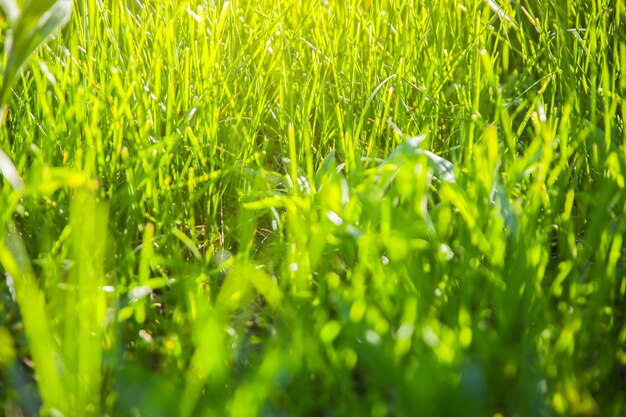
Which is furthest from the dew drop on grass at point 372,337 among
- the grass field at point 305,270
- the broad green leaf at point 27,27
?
the broad green leaf at point 27,27

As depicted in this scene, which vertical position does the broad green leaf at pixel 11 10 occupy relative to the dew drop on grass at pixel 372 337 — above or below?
above

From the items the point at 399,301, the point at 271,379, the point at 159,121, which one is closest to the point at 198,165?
the point at 159,121

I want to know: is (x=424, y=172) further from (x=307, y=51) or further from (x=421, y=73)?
(x=307, y=51)

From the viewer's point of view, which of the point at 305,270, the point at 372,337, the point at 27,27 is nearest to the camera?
the point at 372,337

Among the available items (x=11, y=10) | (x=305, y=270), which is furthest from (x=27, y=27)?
(x=305, y=270)

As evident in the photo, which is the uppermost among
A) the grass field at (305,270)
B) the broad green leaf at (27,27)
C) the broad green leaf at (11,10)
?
the broad green leaf at (11,10)

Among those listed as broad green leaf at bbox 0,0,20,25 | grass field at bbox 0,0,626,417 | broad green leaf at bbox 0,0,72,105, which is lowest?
grass field at bbox 0,0,626,417

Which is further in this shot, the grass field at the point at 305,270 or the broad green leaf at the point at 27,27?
the broad green leaf at the point at 27,27

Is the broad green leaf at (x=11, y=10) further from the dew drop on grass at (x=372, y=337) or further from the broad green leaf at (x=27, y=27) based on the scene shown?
the dew drop on grass at (x=372, y=337)

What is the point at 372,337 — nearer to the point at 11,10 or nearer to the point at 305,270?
the point at 305,270

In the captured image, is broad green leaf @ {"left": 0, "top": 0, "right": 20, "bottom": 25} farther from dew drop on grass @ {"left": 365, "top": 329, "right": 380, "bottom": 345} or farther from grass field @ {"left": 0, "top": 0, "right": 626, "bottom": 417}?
dew drop on grass @ {"left": 365, "top": 329, "right": 380, "bottom": 345}

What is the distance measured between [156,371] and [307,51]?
112cm

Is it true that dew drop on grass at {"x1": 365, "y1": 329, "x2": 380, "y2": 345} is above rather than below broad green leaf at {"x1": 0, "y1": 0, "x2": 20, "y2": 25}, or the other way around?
below

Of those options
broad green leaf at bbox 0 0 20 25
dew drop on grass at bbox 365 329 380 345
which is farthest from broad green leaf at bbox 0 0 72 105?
dew drop on grass at bbox 365 329 380 345
